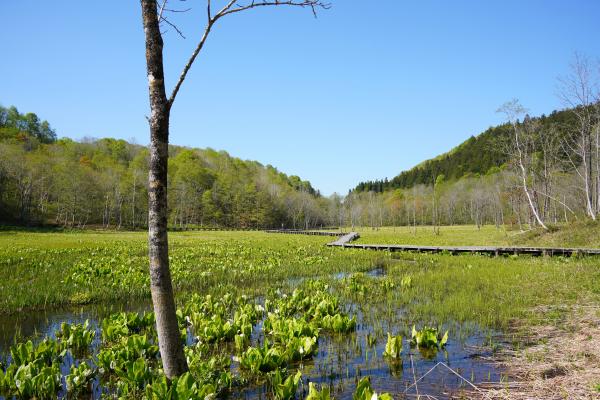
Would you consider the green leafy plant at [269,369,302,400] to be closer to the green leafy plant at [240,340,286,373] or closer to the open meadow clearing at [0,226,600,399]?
the open meadow clearing at [0,226,600,399]

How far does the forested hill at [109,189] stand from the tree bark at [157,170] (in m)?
68.7

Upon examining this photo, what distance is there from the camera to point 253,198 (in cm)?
10244

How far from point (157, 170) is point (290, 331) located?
390 cm

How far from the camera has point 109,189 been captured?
242 feet

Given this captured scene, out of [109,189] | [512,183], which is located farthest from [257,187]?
[512,183]

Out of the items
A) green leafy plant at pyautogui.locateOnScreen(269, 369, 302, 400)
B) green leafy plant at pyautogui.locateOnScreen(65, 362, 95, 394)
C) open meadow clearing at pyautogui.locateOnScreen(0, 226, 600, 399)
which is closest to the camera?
green leafy plant at pyautogui.locateOnScreen(269, 369, 302, 400)

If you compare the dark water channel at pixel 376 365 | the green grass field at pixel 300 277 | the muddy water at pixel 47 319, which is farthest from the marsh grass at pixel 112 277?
the dark water channel at pixel 376 365

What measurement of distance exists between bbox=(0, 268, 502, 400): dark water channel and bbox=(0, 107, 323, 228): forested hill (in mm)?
66424

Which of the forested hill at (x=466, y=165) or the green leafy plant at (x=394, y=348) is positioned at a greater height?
the forested hill at (x=466, y=165)

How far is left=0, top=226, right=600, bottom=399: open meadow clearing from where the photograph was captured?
4.93 m

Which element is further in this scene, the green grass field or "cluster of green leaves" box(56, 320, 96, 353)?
the green grass field

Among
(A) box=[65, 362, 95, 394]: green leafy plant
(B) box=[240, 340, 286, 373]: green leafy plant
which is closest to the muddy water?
(A) box=[65, 362, 95, 394]: green leafy plant

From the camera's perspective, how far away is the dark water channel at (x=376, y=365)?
5008 mm

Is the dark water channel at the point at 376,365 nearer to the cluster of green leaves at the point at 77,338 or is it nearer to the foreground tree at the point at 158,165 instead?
the cluster of green leaves at the point at 77,338
